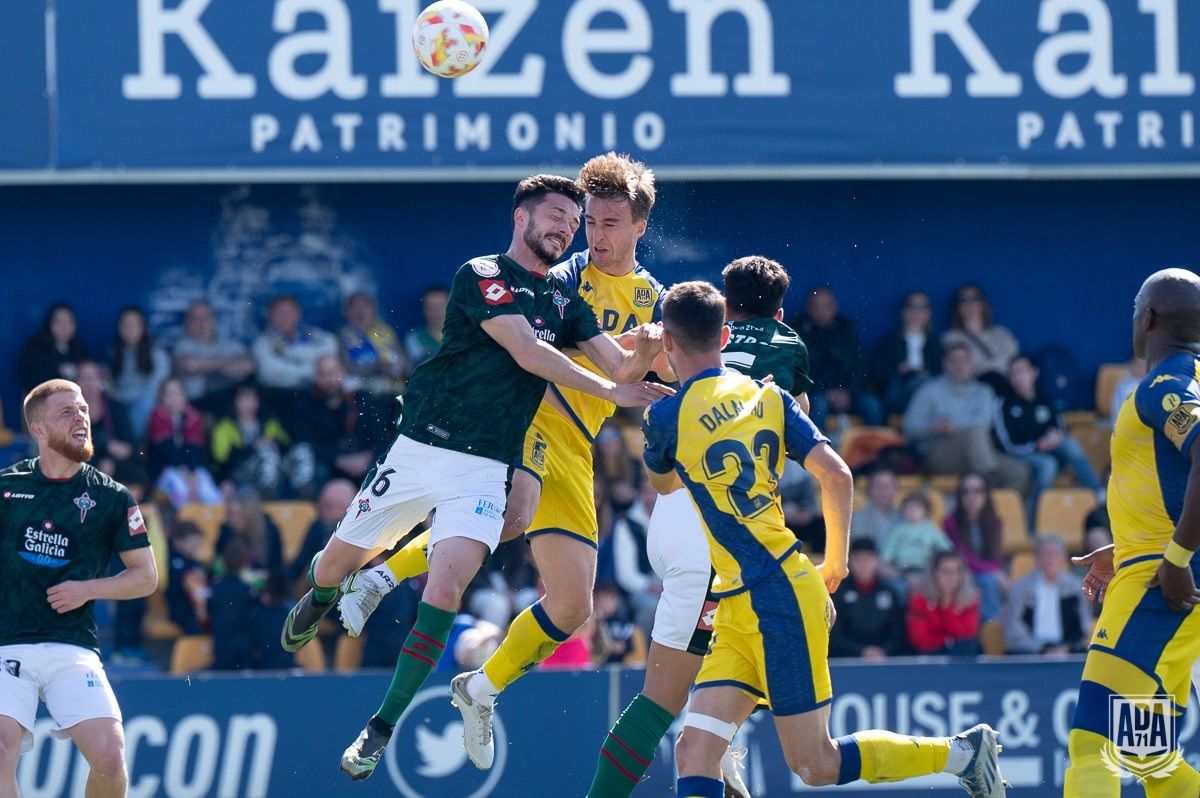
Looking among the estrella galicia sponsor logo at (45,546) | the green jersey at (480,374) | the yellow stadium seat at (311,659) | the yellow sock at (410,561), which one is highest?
the green jersey at (480,374)

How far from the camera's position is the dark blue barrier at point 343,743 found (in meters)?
10.4

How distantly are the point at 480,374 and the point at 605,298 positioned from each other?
0.75 metres

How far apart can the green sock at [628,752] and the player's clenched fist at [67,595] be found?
2.52 meters

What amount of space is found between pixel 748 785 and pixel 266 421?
5.08m

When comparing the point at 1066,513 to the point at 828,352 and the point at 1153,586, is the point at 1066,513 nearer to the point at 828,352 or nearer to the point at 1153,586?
the point at 828,352

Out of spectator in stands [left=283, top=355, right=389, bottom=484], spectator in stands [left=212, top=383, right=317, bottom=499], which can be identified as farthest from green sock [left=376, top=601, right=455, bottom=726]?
spectator in stands [left=212, top=383, right=317, bottom=499]

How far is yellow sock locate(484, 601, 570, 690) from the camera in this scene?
7.66 meters

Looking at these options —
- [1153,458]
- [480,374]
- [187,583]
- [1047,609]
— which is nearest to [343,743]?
[187,583]

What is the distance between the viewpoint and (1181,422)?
20.6ft

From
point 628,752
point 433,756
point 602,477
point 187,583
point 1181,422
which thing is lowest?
point 433,756

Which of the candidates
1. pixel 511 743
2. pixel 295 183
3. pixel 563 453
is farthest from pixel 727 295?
pixel 295 183

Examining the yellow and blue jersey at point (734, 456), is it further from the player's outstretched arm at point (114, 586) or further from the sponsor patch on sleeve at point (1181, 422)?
the player's outstretched arm at point (114, 586)

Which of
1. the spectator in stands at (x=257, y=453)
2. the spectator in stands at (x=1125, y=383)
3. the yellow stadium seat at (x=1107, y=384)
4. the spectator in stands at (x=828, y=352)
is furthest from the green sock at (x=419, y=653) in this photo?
the yellow stadium seat at (x=1107, y=384)

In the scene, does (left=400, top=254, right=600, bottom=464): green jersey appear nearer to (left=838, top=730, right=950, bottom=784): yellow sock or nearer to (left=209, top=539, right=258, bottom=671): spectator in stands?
(left=838, top=730, right=950, bottom=784): yellow sock
